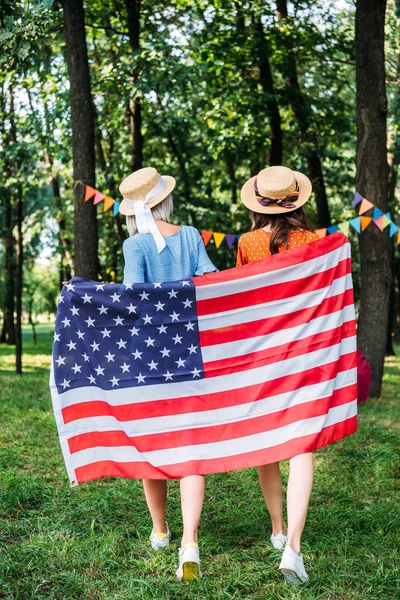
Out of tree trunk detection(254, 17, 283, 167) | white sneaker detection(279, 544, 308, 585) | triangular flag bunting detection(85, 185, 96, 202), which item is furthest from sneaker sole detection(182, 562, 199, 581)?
tree trunk detection(254, 17, 283, 167)

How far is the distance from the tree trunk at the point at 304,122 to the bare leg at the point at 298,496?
1189 centimetres

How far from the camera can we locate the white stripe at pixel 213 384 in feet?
11.9

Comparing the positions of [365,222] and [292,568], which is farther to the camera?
[365,222]

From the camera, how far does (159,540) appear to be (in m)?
3.86

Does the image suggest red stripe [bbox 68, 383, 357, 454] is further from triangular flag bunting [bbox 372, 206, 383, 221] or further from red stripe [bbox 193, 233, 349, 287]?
triangular flag bunting [bbox 372, 206, 383, 221]

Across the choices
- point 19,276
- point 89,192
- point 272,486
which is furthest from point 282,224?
point 19,276

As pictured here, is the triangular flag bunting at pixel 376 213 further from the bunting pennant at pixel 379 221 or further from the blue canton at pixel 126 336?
the blue canton at pixel 126 336

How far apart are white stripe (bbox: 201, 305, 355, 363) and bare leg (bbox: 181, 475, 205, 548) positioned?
601 mm

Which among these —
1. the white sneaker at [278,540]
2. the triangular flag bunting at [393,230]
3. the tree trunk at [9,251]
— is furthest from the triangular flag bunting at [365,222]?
the tree trunk at [9,251]

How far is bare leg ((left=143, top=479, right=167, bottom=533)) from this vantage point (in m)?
3.84

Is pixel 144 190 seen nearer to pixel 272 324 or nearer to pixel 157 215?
pixel 157 215

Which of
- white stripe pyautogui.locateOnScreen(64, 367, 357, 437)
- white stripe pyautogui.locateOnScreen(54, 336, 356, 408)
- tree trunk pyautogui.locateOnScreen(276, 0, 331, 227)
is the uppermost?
tree trunk pyautogui.locateOnScreen(276, 0, 331, 227)

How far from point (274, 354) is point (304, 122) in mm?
12537

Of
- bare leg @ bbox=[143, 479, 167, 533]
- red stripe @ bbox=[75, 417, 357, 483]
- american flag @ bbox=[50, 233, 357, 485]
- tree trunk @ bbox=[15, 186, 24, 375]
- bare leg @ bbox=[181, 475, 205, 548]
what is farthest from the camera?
tree trunk @ bbox=[15, 186, 24, 375]
